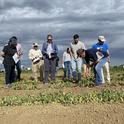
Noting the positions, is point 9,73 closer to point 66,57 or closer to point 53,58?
point 53,58

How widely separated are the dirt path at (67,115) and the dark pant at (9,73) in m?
6.50

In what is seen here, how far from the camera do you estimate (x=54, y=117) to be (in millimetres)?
10375

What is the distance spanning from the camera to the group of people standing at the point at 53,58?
16016 millimetres

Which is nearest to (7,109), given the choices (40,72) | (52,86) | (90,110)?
(90,110)

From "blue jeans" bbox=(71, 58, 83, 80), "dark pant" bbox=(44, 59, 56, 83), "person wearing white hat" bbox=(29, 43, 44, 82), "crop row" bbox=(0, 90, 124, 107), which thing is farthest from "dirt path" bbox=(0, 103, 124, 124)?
"person wearing white hat" bbox=(29, 43, 44, 82)

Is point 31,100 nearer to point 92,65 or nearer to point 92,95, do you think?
point 92,95

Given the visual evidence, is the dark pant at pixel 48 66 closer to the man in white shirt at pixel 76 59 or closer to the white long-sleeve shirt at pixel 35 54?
the man in white shirt at pixel 76 59

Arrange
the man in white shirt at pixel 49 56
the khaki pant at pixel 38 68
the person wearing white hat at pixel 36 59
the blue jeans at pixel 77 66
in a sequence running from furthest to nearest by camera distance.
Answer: the khaki pant at pixel 38 68 < the person wearing white hat at pixel 36 59 < the man in white shirt at pixel 49 56 < the blue jeans at pixel 77 66

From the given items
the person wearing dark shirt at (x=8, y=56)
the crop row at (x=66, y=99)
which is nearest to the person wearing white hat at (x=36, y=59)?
the person wearing dark shirt at (x=8, y=56)

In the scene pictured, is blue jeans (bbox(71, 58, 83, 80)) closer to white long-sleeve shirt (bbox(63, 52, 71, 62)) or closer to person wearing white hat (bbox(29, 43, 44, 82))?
person wearing white hat (bbox(29, 43, 44, 82))

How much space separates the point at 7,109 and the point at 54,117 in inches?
44.5

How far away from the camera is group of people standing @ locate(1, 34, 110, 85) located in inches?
631

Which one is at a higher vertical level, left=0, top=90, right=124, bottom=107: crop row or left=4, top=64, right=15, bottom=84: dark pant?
left=4, top=64, right=15, bottom=84: dark pant

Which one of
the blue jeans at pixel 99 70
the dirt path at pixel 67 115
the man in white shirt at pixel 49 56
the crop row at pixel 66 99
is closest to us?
the dirt path at pixel 67 115
